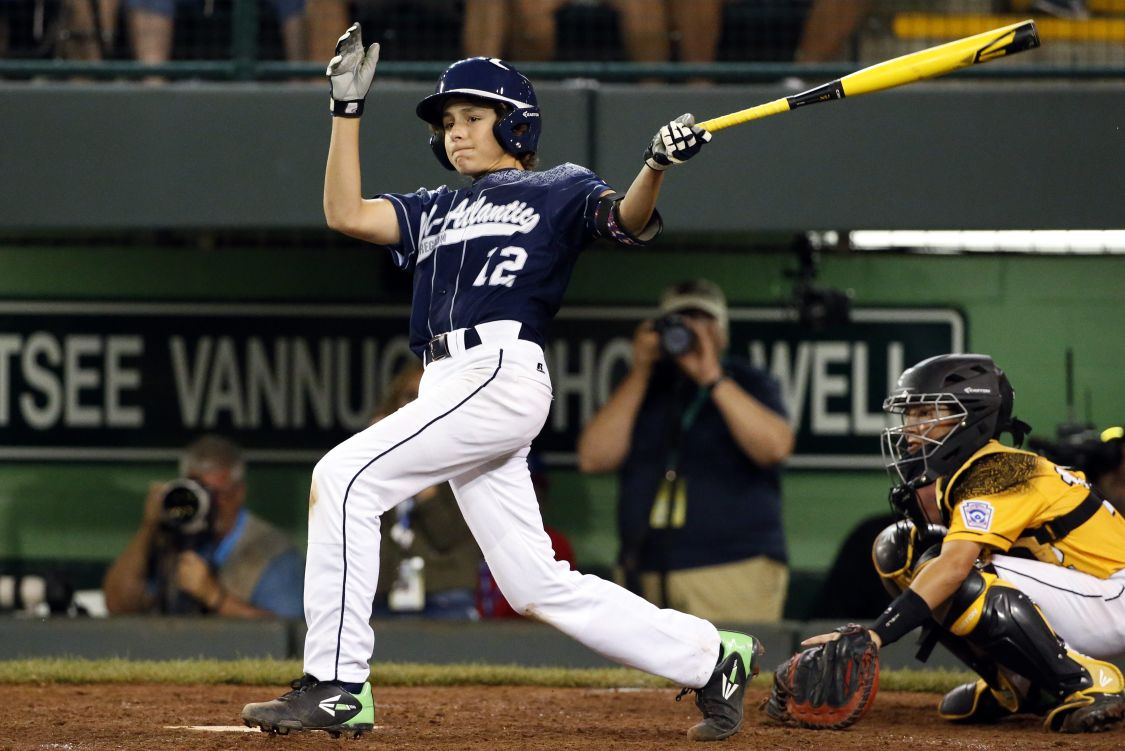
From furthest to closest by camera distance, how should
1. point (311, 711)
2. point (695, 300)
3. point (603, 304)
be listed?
point (603, 304) < point (695, 300) < point (311, 711)

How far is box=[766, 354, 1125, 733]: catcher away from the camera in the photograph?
4016mm

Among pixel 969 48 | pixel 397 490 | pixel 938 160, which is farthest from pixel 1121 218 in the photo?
pixel 397 490

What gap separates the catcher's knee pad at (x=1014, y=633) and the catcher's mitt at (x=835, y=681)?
256mm

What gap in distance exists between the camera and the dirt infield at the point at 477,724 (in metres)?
3.66

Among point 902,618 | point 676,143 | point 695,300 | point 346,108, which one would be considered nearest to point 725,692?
point 902,618

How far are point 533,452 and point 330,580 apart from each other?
3419 millimetres

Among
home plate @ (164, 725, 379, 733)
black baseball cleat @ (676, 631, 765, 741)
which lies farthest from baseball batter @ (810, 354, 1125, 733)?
home plate @ (164, 725, 379, 733)

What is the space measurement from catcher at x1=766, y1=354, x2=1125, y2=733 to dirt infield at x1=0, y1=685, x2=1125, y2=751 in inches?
3.7

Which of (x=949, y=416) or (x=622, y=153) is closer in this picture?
(x=949, y=416)

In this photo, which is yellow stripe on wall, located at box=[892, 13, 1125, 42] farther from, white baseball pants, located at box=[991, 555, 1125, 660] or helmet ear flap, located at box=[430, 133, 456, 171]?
helmet ear flap, located at box=[430, 133, 456, 171]

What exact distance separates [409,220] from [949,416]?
5.06ft

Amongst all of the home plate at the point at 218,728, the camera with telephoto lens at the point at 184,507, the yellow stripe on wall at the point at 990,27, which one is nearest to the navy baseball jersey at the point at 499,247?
the home plate at the point at 218,728

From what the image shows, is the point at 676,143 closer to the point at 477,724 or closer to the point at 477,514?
the point at 477,514

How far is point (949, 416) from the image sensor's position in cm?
431
